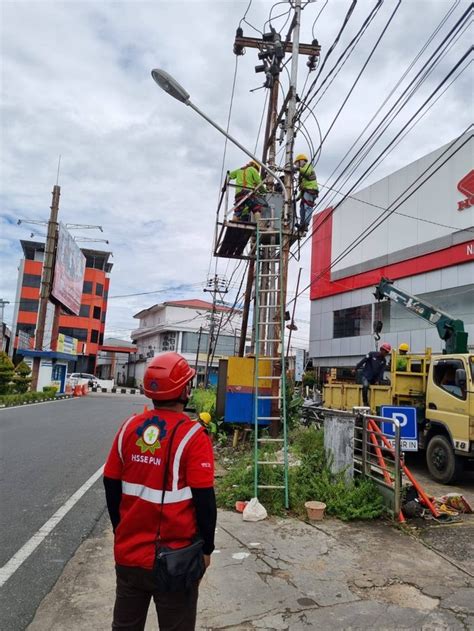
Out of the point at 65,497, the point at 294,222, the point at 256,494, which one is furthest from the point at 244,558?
the point at 294,222

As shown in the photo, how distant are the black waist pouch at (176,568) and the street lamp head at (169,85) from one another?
6.98m

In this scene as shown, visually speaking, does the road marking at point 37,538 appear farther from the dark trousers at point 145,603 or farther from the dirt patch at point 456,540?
the dirt patch at point 456,540

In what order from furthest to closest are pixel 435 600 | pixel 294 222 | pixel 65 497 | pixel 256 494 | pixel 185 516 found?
pixel 294 222 → pixel 65 497 → pixel 256 494 → pixel 435 600 → pixel 185 516

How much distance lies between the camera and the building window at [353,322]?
28.4m

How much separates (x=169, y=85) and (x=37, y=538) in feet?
21.0

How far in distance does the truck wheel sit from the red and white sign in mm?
15218

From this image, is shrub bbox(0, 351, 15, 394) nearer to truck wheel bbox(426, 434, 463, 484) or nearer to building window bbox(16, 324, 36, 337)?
truck wheel bbox(426, 434, 463, 484)

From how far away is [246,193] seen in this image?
1027 centimetres

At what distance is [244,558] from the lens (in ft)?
15.9

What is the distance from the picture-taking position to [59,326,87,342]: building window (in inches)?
2435

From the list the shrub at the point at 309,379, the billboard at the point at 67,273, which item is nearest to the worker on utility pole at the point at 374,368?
the shrub at the point at 309,379

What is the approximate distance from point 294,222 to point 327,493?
6064 mm

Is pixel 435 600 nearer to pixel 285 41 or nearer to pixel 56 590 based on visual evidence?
pixel 56 590

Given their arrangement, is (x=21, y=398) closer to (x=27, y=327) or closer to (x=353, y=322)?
(x=353, y=322)
